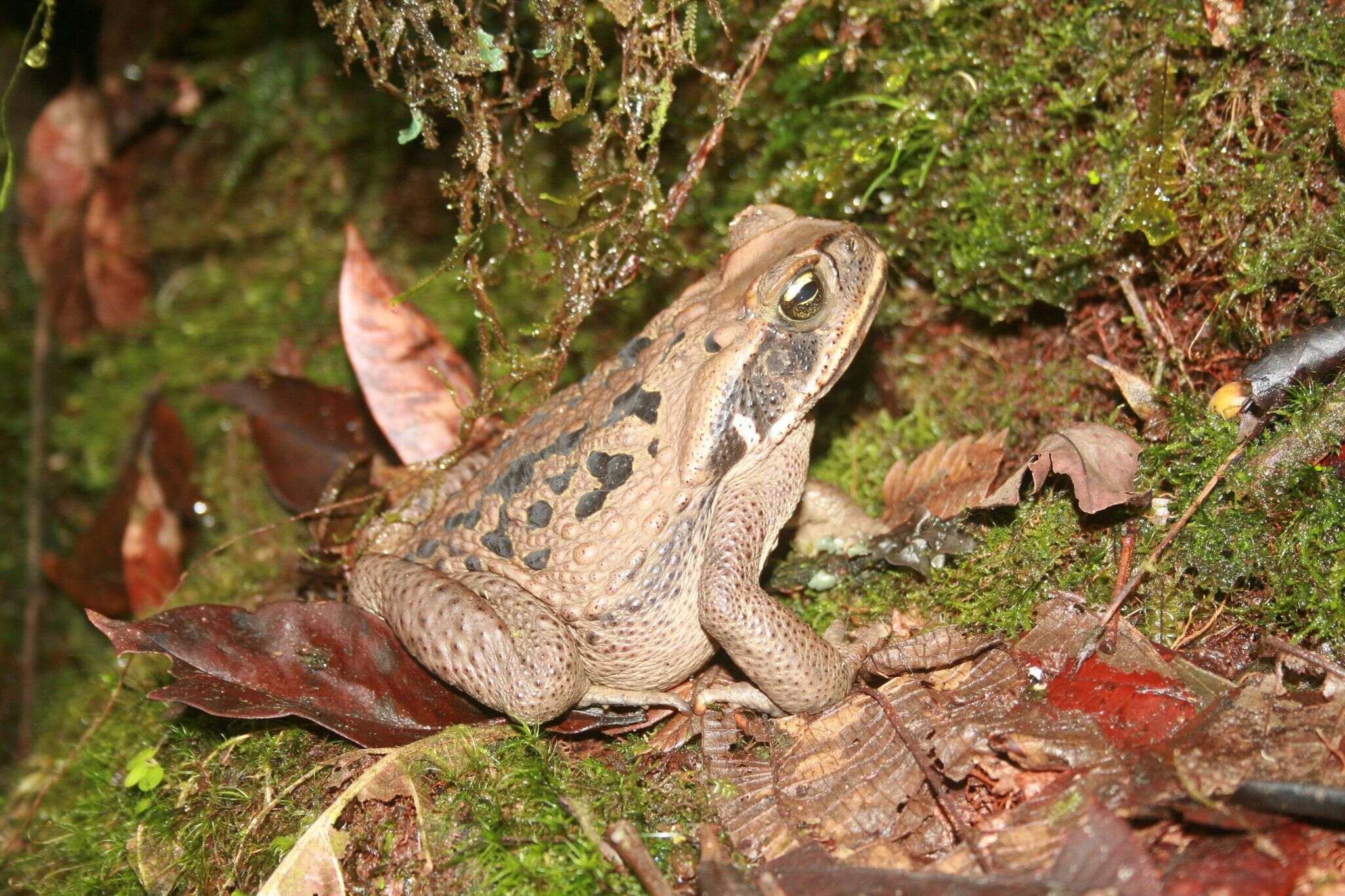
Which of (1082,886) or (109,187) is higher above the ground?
(109,187)

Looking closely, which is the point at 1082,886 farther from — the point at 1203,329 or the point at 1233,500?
the point at 1203,329

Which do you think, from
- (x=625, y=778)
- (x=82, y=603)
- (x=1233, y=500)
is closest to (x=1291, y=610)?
(x=1233, y=500)

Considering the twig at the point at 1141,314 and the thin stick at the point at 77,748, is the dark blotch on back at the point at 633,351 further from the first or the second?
the thin stick at the point at 77,748

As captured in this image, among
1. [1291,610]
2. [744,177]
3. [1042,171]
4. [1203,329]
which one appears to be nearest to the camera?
[1291,610]

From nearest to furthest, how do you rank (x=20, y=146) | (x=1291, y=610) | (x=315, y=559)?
1. (x=1291, y=610)
2. (x=315, y=559)
3. (x=20, y=146)

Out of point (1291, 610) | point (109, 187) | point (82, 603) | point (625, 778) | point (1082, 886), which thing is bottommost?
point (82, 603)

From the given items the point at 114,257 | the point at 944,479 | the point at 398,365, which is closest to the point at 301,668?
the point at 398,365

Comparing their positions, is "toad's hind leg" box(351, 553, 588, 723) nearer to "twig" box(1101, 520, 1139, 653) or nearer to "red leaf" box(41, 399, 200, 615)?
"twig" box(1101, 520, 1139, 653)
